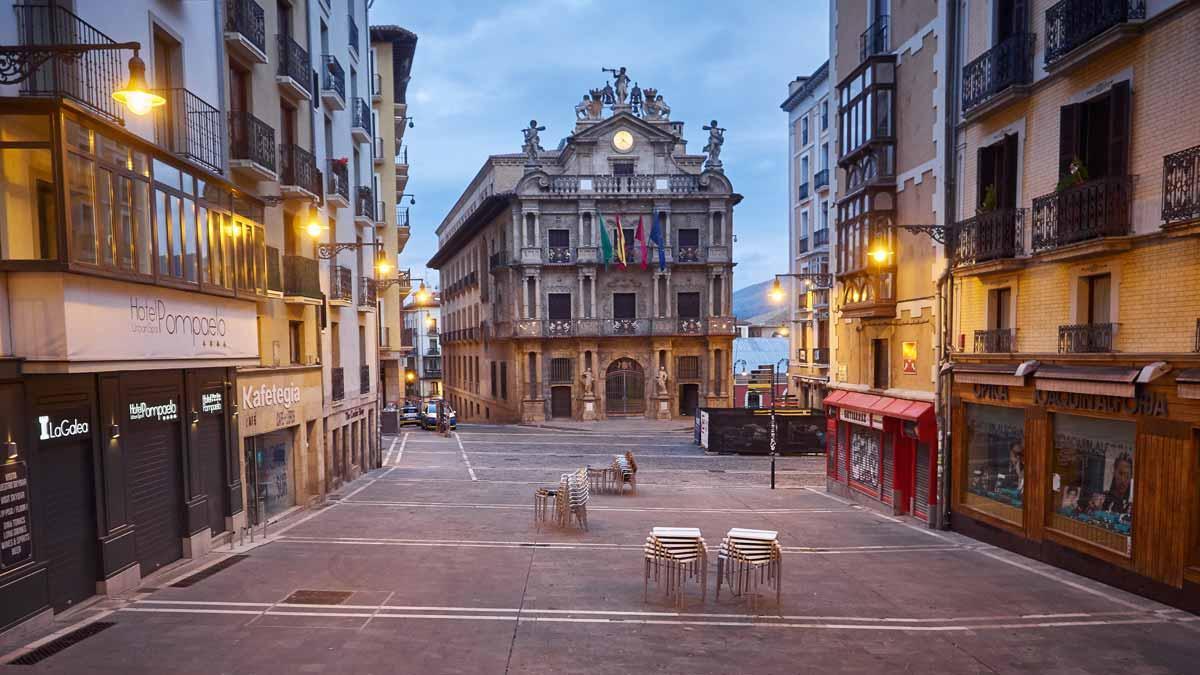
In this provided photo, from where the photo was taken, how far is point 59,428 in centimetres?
1103

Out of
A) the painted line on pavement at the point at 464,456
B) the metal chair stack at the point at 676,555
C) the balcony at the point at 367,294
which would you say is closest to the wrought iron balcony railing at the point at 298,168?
the balcony at the point at 367,294

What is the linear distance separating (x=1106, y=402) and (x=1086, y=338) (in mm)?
1395

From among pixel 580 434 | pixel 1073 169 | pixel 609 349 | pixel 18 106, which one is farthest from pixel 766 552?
pixel 609 349

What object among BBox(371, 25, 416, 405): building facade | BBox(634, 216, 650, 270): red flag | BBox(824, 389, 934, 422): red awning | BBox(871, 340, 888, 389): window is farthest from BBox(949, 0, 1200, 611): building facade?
BBox(634, 216, 650, 270): red flag

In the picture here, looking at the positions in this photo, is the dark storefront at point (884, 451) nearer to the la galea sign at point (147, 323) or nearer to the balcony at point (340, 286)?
the la galea sign at point (147, 323)

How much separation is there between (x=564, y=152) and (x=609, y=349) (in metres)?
15.1

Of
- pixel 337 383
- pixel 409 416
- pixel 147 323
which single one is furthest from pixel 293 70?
pixel 409 416

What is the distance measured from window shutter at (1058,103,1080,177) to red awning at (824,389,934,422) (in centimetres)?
706

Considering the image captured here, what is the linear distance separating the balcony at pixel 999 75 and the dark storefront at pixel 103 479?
749 inches

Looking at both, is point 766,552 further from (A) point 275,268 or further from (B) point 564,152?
(B) point 564,152

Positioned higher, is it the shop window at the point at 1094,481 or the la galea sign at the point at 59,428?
the la galea sign at the point at 59,428

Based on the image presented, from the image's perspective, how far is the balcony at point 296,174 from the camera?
20.8 m

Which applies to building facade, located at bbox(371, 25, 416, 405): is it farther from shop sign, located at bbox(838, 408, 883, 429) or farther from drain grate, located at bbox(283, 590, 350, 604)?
drain grate, located at bbox(283, 590, 350, 604)

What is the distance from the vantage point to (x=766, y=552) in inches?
472
